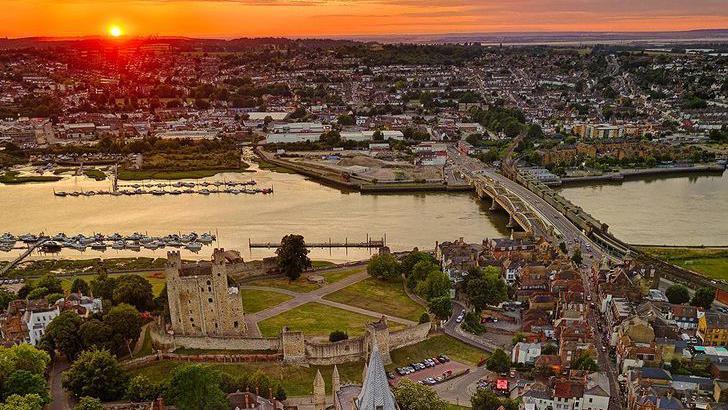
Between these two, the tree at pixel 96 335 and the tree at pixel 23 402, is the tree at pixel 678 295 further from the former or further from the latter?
the tree at pixel 23 402

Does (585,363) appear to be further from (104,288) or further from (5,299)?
(5,299)

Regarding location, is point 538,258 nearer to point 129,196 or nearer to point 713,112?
point 129,196

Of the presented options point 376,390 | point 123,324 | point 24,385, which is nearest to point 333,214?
point 123,324

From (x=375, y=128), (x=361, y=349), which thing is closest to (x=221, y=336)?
(x=361, y=349)

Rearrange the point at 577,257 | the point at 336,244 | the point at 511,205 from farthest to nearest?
the point at 511,205 → the point at 336,244 → the point at 577,257

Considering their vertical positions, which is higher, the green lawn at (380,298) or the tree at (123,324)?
the tree at (123,324)

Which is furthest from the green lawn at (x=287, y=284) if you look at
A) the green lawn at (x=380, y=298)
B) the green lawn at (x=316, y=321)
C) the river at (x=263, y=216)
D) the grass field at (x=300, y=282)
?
the river at (x=263, y=216)
